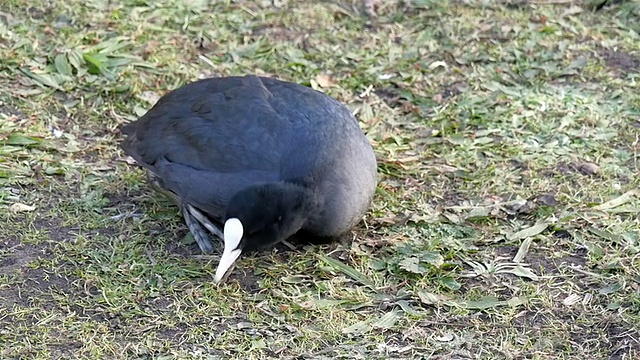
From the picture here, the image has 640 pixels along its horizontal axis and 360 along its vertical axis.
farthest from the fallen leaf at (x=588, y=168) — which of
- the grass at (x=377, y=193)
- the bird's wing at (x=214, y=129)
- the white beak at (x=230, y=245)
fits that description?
the white beak at (x=230, y=245)

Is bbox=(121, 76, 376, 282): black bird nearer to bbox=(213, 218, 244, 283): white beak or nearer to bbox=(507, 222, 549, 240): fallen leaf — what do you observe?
bbox=(213, 218, 244, 283): white beak

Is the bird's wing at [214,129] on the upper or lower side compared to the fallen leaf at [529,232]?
upper

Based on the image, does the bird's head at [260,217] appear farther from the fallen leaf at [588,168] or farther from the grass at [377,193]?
the fallen leaf at [588,168]

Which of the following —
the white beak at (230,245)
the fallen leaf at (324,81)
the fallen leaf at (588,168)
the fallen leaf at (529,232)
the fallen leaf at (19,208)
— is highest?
the white beak at (230,245)

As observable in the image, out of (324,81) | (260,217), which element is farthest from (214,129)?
(324,81)

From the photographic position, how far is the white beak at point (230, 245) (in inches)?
142

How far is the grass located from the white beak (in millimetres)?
134

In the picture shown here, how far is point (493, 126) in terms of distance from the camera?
5.15 meters

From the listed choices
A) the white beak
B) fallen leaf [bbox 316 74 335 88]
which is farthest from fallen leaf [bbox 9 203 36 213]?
fallen leaf [bbox 316 74 335 88]

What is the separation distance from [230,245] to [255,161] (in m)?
0.40

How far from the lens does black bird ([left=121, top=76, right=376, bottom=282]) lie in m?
3.68

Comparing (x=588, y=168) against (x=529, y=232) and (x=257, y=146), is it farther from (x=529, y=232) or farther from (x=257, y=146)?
(x=257, y=146)

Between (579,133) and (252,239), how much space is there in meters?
2.19

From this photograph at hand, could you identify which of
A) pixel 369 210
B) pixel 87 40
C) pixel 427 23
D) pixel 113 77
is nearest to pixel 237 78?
pixel 369 210
